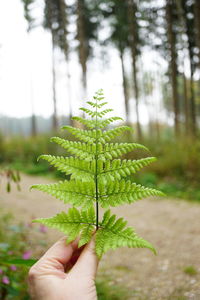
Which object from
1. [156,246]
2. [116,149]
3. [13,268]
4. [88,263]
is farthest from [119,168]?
[156,246]

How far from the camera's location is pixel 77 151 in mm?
898

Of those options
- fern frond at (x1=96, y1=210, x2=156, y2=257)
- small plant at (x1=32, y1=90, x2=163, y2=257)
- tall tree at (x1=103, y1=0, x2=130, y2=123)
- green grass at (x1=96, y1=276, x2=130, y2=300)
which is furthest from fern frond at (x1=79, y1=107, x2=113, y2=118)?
tall tree at (x1=103, y1=0, x2=130, y2=123)

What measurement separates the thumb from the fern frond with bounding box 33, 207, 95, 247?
0.15 feet

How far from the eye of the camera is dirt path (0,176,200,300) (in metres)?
2.10

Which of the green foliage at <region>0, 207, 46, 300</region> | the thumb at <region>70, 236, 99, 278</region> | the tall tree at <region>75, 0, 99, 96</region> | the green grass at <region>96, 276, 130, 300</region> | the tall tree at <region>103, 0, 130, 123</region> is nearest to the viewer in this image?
the thumb at <region>70, 236, 99, 278</region>

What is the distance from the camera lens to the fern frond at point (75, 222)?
0.85 metres

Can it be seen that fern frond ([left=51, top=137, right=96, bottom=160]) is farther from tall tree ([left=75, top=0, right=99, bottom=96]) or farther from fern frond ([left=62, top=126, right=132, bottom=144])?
tall tree ([left=75, top=0, right=99, bottom=96])

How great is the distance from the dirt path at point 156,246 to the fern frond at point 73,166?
28.2 inches

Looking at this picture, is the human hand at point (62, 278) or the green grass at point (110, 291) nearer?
the human hand at point (62, 278)

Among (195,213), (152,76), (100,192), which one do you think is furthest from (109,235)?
(152,76)

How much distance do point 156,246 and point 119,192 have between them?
3769 millimetres

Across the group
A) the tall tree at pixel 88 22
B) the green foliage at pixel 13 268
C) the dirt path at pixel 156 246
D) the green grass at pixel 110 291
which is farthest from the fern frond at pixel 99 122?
the tall tree at pixel 88 22

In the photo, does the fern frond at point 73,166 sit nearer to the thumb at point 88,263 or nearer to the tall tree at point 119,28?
the thumb at point 88,263

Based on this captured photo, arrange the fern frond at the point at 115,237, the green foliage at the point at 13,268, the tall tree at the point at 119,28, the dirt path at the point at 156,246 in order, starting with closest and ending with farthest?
the fern frond at the point at 115,237, the green foliage at the point at 13,268, the dirt path at the point at 156,246, the tall tree at the point at 119,28
